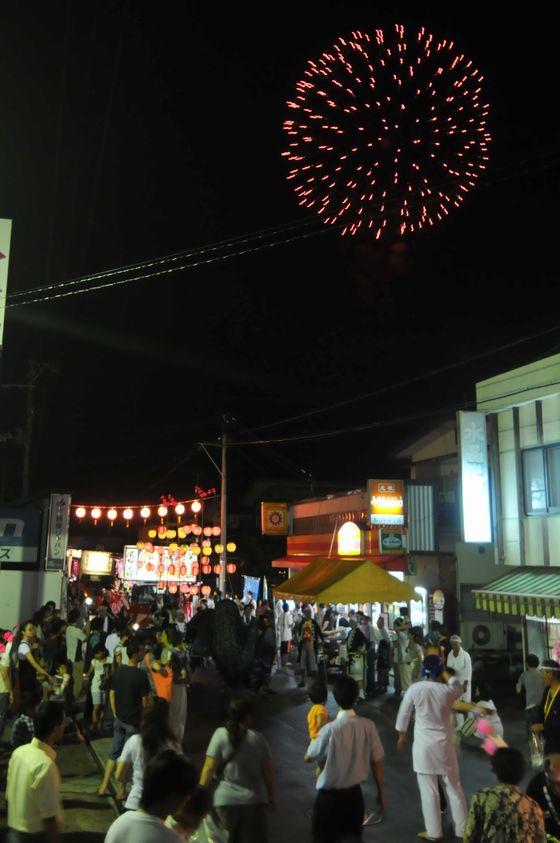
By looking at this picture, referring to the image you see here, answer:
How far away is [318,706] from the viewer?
7.95m

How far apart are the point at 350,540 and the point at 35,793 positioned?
21141 millimetres

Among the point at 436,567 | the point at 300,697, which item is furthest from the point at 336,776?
the point at 436,567

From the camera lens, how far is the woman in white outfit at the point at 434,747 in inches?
293

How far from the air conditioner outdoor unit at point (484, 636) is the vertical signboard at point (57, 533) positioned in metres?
11.2

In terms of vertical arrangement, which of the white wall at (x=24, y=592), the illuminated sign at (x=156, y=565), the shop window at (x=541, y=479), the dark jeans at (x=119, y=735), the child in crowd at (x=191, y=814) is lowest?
the dark jeans at (x=119, y=735)

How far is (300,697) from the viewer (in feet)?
58.3

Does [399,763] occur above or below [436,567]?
below

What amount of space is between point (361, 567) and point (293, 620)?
45.7 feet

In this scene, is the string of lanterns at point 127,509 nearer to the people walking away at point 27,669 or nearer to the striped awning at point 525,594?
the striped awning at point 525,594

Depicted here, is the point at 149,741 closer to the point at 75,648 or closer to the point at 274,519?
the point at 75,648

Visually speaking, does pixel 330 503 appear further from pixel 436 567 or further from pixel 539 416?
pixel 539 416

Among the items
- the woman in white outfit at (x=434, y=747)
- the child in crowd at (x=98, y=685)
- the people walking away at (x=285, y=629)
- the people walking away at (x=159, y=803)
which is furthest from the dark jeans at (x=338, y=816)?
the people walking away at (x=285, y=629)


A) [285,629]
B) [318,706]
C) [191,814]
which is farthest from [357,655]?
[191,814]

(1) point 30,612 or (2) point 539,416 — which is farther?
Result: (1) point 30,612
